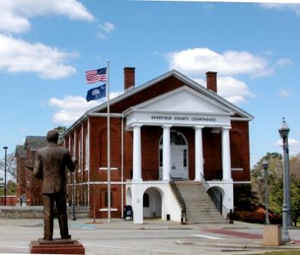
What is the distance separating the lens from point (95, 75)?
119ft

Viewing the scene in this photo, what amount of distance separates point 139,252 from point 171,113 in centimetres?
2160

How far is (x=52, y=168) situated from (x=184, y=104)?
1094 inches

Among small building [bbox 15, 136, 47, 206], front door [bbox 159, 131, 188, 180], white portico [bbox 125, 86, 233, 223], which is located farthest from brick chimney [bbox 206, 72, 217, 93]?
small building [bbox 15, 136, 47, 206]

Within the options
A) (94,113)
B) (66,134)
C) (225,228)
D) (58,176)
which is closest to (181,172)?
(94,113)

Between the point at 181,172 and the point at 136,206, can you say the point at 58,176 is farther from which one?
the point at 181,172

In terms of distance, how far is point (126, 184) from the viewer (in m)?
41.4

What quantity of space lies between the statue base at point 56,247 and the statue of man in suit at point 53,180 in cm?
44

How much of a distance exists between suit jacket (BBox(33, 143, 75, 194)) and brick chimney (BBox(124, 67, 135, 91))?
3160cm

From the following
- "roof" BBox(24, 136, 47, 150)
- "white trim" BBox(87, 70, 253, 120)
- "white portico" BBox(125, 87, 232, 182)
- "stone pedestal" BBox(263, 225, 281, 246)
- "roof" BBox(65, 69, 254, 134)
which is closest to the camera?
"stone pedestal" BBox(263, 225, 281, 246)

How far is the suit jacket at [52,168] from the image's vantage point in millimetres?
12883

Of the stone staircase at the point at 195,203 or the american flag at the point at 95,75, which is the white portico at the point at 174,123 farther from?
the american flag at the point at 95,75

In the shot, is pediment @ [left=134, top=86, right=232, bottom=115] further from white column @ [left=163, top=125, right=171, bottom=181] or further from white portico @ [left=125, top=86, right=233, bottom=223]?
white column @ [left=163, top=125, right=171, bottom=181]

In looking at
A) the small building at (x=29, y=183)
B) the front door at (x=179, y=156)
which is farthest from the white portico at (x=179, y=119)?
the small building at (x=29, y=183)

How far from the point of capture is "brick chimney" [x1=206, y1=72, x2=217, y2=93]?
47.2m
